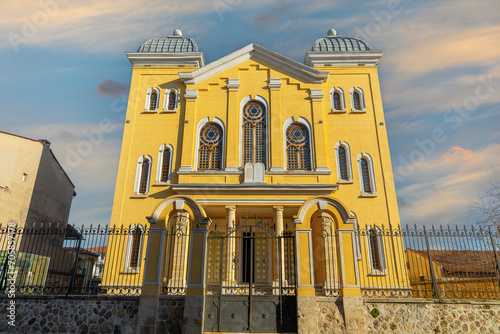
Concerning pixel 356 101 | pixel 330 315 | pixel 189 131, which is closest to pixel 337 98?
pixel 356 101

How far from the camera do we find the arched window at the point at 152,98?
21.3 meters

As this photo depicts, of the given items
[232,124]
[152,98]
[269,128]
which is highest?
[152,98]

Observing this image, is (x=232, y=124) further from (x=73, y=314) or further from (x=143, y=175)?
(x=73, y=314)

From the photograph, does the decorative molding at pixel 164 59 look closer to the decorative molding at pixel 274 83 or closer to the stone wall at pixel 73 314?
the decorative molding at pixel 274 83

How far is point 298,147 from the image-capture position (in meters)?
19.9

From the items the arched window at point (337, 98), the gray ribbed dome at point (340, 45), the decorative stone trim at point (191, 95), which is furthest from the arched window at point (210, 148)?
the gray ribbed dome at point (340, 45)

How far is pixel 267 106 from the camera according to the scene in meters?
20.8

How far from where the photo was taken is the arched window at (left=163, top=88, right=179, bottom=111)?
69.5 feet

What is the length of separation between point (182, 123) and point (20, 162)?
1118 centimetres

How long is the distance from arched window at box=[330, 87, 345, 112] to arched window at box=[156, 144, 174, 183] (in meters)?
10.3

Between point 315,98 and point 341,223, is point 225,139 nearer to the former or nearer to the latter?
point 315,98

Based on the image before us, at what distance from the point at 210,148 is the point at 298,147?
518 centimetres

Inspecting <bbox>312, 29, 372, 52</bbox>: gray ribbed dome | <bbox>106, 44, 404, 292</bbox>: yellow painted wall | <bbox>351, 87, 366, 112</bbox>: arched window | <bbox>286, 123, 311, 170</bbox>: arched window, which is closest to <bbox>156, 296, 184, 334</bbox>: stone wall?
<bbox>106, 44, 404, 292</bbox>: yellow painted wall

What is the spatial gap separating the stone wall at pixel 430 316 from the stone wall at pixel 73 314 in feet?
23.6
